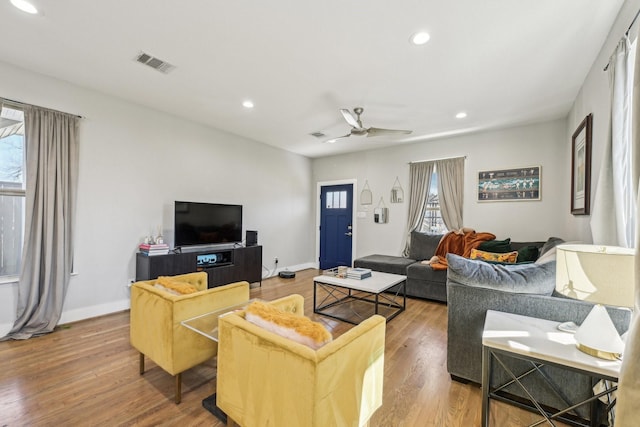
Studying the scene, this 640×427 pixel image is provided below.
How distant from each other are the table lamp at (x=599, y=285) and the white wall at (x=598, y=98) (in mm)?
1286

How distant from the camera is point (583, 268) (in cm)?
132

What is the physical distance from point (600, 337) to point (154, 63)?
3843mm

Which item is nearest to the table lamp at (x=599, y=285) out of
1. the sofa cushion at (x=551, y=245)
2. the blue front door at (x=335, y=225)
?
the sofa cushion at (x=551, y=245)

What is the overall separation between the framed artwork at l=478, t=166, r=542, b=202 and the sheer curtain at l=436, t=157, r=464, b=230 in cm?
31

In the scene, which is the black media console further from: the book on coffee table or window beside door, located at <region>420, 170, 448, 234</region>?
window beside door, located at <region>420, 170, 448, 234</region>

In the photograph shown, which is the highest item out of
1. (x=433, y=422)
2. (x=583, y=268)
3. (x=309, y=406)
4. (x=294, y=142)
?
(x=294, y=142)

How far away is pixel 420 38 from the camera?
7.41 feet

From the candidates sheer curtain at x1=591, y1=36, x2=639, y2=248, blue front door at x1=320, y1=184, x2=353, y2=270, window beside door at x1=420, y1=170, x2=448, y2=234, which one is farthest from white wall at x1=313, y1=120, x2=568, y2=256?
sheer curtain at x1=591, y1=36, x2=639, y2=248

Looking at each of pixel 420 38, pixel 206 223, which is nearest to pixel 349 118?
pixel 420 38

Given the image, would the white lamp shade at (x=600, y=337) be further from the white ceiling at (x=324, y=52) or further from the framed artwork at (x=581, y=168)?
the white ceiling at (x=324, y=52)

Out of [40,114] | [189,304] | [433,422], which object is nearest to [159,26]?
[40,114]

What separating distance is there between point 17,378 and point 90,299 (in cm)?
134

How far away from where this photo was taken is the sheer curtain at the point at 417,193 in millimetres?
5160

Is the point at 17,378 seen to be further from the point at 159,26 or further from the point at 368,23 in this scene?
the point at 368,23
